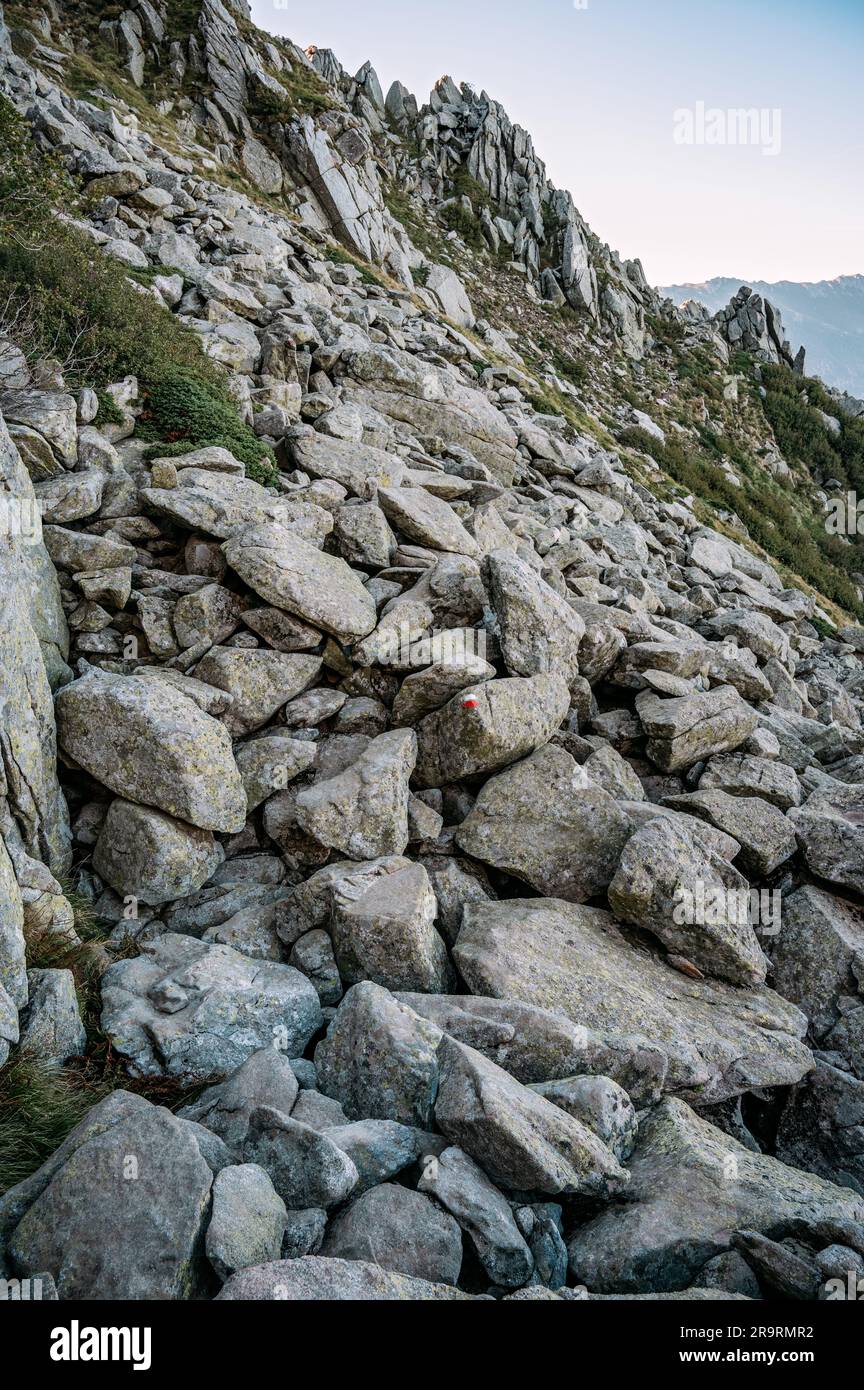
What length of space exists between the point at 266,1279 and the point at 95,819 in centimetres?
592

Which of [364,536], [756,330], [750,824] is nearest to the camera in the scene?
[750,824]

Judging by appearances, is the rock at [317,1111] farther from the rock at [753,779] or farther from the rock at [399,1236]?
the rock at [753,779]

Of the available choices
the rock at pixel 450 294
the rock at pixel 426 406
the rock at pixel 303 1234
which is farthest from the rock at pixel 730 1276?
the rock at pixel 450 294

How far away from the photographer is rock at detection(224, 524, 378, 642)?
10570 millimetres

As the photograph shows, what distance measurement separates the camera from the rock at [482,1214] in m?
5.44

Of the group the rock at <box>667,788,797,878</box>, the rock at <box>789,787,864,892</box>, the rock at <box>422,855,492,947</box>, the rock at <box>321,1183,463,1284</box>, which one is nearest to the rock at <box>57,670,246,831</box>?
the rock at <box>422,855,492,947</box>

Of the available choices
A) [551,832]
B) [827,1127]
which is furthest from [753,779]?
[827,1127]

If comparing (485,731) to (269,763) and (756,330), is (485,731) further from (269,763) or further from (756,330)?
(756,330)

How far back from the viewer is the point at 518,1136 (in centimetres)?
577

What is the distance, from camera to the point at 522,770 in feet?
33.9

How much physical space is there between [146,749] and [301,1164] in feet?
16.2

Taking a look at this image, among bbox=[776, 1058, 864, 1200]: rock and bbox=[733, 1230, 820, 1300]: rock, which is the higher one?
bbox=[733, 1230, 820, 1300]: rock

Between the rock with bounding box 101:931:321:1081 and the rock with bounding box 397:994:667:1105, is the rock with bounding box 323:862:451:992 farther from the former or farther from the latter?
the rock with bounding box 397:994:667:1105

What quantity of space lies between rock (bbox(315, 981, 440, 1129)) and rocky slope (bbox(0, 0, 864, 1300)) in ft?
0.13
